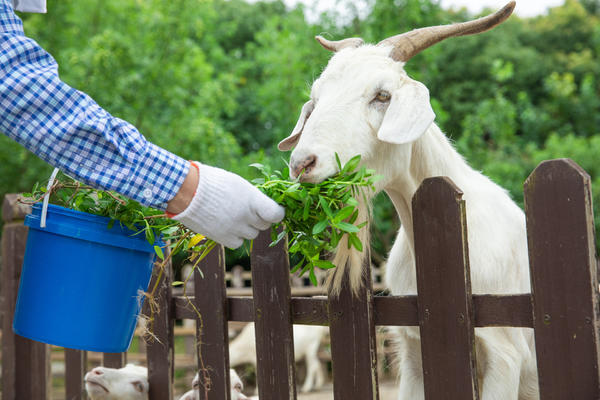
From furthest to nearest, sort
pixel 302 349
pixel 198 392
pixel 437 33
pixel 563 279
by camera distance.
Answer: pixel 302 349 → pixel 198 392 → pixel 437 33 → pixel 563 279

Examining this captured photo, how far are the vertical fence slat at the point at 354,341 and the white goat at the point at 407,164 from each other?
0.16 feet

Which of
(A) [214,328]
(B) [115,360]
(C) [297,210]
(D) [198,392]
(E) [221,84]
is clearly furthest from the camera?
(E) [221,84]

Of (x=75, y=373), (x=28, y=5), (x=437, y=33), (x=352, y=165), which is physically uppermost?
(x=28, y=5)

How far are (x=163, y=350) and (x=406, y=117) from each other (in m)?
1.68

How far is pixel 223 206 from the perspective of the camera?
1646 millimetres

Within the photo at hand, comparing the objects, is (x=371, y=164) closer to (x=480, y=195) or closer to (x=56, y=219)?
(x=480, y=195)

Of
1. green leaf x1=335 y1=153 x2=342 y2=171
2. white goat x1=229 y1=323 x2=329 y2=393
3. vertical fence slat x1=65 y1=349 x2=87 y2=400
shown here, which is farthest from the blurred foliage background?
green leaf x1=335 y1=153 x2=342 y2=171

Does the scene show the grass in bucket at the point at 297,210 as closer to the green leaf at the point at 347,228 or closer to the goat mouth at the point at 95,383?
the green leaf at the point at 347,228

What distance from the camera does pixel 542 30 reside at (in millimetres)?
19562

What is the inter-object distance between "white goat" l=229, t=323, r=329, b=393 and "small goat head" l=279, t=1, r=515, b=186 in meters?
6.12

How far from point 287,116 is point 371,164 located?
927 centimetres

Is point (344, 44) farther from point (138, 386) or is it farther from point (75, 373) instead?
point (75, 373)

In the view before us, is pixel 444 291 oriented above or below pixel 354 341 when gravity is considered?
above

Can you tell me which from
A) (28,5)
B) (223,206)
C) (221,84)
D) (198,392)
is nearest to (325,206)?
(223,206)
